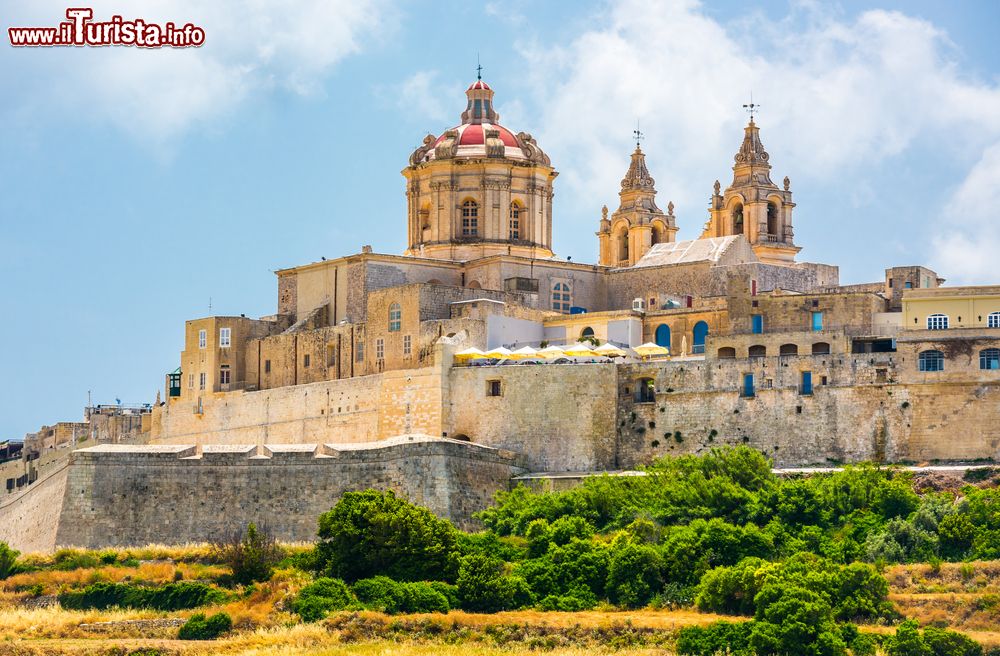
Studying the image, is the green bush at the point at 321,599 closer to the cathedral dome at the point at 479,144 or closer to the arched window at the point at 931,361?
the arched window at the point at 931,361

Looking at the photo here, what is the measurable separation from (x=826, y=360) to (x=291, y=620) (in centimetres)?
1795

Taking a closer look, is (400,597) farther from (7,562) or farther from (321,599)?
(7,562)

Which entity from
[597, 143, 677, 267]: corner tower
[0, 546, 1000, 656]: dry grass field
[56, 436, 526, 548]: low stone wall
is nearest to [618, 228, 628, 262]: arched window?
[597, 143, 677, 267]: corner tower

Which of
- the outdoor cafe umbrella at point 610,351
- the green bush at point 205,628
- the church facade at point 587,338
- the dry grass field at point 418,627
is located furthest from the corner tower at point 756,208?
the green bush at point 205,628

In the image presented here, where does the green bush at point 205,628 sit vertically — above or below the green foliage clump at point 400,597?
below

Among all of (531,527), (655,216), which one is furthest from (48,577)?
(655,216)

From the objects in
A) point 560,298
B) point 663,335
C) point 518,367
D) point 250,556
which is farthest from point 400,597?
point 560,298

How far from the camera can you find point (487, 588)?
52938 mm

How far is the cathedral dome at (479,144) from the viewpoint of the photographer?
74.4 meters

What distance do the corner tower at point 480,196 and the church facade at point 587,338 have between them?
0.07 m

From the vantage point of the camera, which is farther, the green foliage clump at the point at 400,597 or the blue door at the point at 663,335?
the blue door at the point at 663,335

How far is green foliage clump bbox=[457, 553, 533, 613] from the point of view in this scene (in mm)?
52844

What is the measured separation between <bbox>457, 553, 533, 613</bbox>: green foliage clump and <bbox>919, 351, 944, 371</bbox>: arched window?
13.5m

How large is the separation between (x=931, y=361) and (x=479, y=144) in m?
20.3
